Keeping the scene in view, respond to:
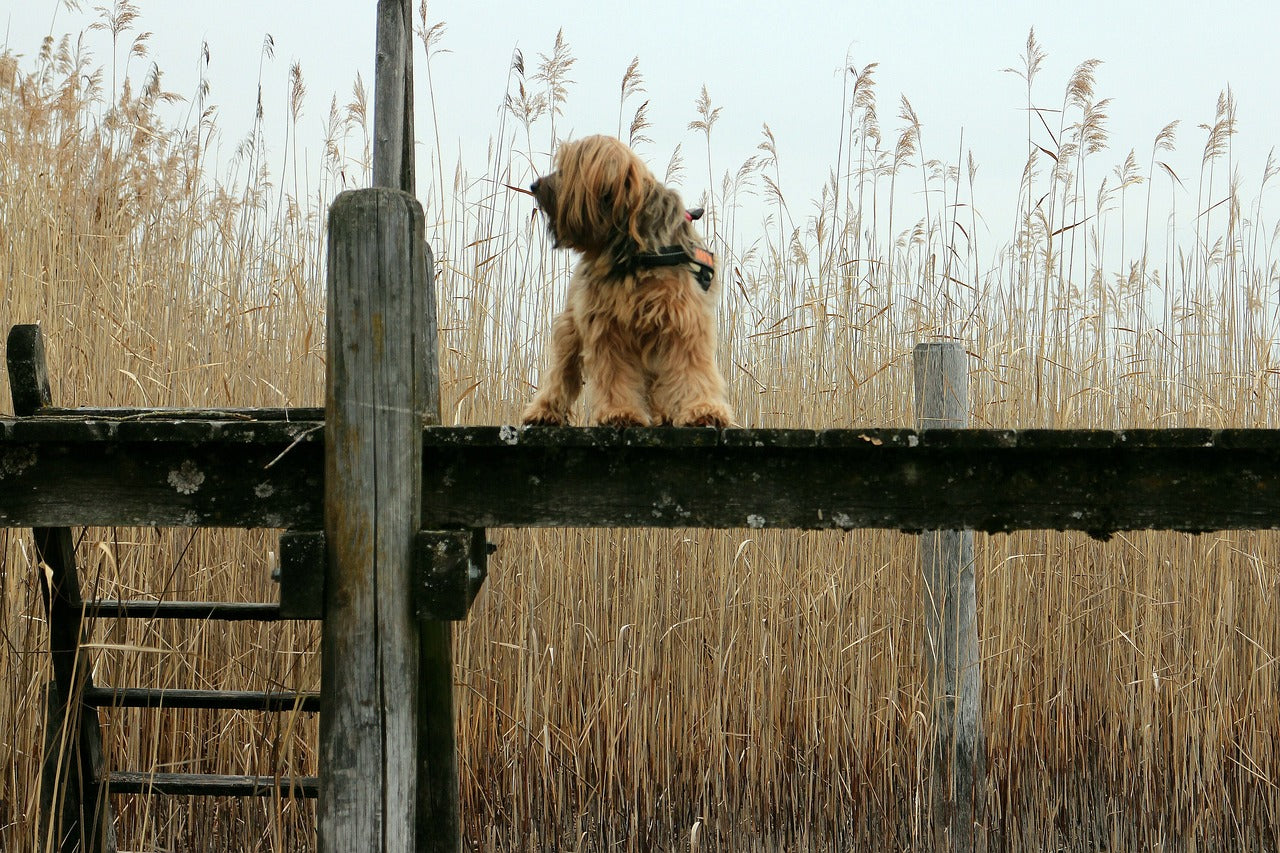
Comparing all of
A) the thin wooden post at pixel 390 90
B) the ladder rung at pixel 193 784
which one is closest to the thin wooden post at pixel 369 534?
the thin wooden post at pixel 390 90

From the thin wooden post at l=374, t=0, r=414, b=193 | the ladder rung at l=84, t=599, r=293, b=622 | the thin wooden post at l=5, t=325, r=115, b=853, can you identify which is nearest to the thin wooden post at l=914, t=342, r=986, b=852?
the thin wooden post at l=374, t=0, r=414, b=193

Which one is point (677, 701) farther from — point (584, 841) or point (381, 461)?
point (381, 461)

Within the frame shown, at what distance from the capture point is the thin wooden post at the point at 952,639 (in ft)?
10.5

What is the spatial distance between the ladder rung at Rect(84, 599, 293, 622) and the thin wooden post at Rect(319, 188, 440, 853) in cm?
75

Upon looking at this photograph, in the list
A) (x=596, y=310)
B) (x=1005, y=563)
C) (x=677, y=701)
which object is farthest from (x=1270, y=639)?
(x=596, y=310)

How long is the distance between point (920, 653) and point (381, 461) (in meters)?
2.38

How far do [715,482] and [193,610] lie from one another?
138cm

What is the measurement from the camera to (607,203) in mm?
1976

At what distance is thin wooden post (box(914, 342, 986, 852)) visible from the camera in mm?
3207

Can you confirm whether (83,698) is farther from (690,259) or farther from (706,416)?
(690,259)

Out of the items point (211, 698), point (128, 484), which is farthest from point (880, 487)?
point (211, 698)

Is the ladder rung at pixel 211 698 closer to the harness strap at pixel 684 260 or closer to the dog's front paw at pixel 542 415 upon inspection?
the dog's front paw at pixel 542 415

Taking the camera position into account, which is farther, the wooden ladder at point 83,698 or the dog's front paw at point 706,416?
the wooden ladder at point 83,698

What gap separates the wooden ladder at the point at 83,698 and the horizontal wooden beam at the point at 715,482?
0.57 meters
